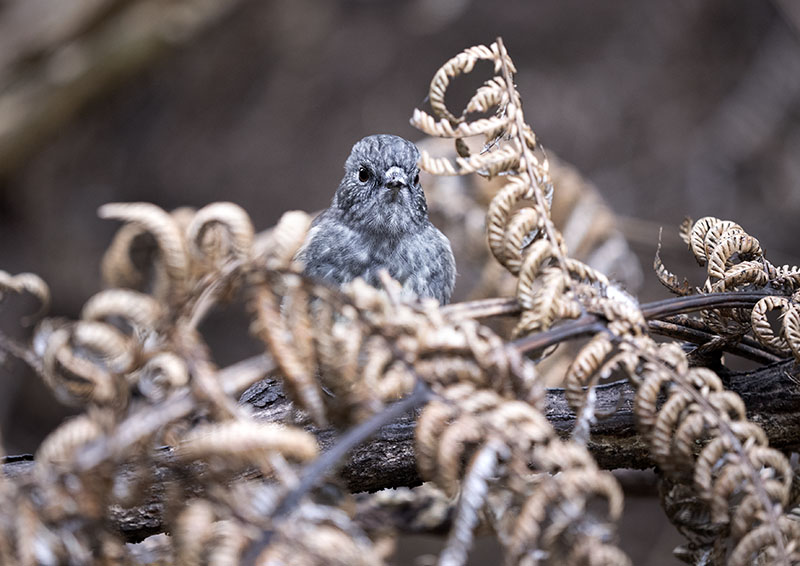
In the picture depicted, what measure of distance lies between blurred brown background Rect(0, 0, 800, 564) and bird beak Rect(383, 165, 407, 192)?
2727 mm

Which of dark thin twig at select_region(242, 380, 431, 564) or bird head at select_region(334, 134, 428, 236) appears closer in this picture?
dark thin twig at select_region(242, 380, 431, 564)

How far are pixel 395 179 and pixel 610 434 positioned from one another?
125cm

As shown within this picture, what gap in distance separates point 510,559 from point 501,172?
780mm

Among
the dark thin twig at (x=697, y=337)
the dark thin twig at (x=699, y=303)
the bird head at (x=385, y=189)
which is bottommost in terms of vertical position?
the dark thin twig at (x=697, y=337)

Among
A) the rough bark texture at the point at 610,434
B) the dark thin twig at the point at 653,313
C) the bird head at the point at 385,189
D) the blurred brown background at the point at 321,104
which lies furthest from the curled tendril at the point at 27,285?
the blurred brown background at the point at 321,104

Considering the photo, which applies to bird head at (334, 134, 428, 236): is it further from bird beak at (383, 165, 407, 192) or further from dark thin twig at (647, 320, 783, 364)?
dark thin twig at (647, 320, 783, 364)

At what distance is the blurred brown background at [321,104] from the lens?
512 centimetres

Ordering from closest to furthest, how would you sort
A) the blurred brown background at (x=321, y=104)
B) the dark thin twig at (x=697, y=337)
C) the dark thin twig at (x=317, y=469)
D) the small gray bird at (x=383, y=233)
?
the dark thin twig at (x=317, y=469), the dark thin twig at (x=697, y=337), the small gray bird at (x=383, y=233), the blurred brown background at (x=321, y=104)

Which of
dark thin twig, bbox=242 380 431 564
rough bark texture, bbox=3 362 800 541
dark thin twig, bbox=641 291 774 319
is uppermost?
dark thin twig, bbox=242 380 431 564

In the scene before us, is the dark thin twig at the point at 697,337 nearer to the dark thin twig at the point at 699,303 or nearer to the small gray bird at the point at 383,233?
the dark thin twig at the point at 699,303

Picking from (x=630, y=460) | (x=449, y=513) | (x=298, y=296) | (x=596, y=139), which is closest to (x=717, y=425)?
(x=630, y=460)

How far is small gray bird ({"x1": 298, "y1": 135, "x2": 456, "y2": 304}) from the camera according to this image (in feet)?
8.73

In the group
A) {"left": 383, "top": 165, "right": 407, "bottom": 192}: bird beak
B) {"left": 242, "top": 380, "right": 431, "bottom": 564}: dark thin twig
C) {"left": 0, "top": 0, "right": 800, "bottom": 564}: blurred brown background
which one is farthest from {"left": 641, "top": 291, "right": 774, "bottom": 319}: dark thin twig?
{"left": 0, "top": 0, "right": 800, "bottom": 564}: blurred brown background

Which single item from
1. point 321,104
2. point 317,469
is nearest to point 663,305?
point 317,469
